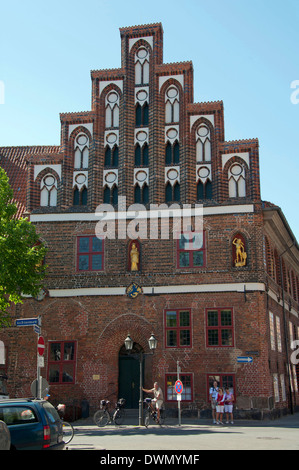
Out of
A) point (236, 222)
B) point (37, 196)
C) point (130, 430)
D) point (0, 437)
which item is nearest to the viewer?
point (0, 437)

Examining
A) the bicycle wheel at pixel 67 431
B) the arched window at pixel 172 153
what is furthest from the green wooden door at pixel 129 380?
the bicycle wheel at pixel 67 431

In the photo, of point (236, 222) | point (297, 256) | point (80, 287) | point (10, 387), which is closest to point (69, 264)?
point (80, 287)

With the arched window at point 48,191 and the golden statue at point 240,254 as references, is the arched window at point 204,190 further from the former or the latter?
the arched window at point 48,191

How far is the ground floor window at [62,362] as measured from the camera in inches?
1064

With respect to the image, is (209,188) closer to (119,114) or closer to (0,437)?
(119,114)

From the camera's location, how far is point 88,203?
94.3 ft

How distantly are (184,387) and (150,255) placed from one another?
6.23 metres

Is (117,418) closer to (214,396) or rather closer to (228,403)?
(214,396)

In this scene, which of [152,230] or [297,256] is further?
[297,256]

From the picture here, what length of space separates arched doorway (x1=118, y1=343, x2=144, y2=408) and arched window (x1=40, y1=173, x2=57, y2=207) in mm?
8039

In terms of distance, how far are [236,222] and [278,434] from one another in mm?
10635

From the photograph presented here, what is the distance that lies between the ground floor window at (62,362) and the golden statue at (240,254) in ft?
27.9

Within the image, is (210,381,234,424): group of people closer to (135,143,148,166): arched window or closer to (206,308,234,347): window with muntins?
(206,308,234,347): window with muntins

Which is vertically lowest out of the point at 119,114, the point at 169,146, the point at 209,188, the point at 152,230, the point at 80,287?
the point at 80,287
